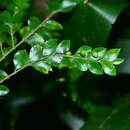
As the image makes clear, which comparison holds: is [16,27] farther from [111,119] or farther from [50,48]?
[111,119]

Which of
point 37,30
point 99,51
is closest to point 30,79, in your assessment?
point 37,30

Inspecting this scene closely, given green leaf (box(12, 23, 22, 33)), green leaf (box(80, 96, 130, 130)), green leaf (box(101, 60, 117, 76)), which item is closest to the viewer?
green leaf (box(101, 60, 117, 76))

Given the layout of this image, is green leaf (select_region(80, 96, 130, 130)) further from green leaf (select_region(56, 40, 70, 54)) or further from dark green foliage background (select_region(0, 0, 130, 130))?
green leaf (select_region(56, 40, 70, 54))

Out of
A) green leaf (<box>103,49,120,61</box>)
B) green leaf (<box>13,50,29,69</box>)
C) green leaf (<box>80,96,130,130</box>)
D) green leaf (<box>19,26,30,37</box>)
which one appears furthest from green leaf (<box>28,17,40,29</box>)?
green leaf (<box>80,96,130,130</box>)

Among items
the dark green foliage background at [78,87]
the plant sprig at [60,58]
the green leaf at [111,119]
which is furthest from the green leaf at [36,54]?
the green leaf at [111,119]

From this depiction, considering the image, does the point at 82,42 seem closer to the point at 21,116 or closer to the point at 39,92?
the point at 39,92

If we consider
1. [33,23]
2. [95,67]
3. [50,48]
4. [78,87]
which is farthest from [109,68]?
[78,87]
